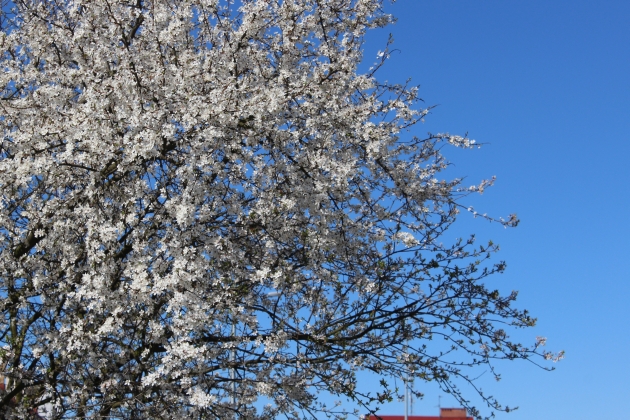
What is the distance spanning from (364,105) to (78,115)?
9.88 feet

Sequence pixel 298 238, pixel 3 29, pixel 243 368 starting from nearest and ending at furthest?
1. pixel 243 368
2. pixel 298 238
3. pixel 3 29

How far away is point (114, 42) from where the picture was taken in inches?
319

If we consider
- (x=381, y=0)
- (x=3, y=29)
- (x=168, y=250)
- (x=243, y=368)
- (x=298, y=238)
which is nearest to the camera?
(x=168, y=250)

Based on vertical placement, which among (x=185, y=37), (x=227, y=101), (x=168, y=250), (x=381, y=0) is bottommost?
(x=168, y=250)

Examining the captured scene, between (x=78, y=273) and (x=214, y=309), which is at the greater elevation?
(x=78, y=273)

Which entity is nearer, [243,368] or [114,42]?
[243,368]

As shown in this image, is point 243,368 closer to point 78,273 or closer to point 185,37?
point 78,273

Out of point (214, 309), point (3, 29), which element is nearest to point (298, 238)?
point (214, 309)

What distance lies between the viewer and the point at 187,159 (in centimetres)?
669

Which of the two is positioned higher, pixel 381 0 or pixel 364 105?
pixel 381 0

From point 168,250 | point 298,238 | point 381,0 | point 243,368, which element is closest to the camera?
point 168,250

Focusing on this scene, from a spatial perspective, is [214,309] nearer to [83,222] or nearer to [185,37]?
[83,222]

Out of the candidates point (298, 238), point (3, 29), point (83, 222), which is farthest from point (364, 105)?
point (3, 29)

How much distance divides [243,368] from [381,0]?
4.63 meters
